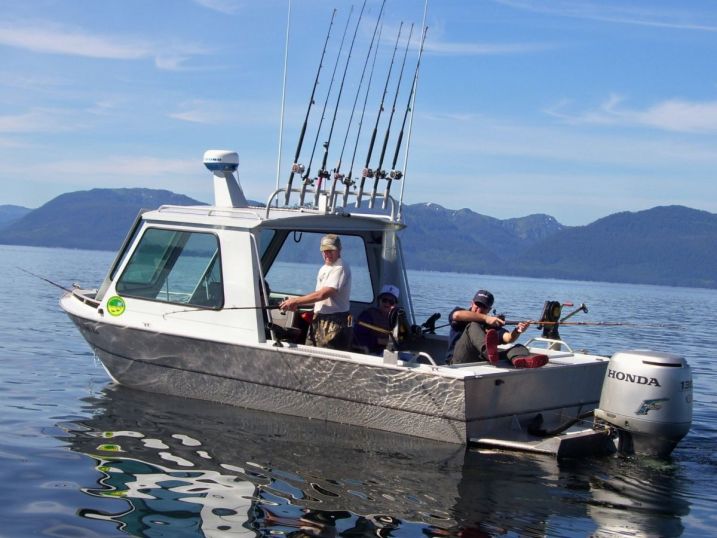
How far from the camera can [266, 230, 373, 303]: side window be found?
1126 cm

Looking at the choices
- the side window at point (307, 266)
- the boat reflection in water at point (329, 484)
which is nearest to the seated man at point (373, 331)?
the side window at point (307, 266)

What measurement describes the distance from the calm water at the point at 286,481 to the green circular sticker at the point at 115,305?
37.4 inches

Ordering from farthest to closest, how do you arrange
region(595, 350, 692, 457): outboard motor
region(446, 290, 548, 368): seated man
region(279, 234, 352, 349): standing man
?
region(279, 234, 352, 349): standing man
region(446, 290, 548, 368): seated man
region(595, 350, 692, 457): outboard motor

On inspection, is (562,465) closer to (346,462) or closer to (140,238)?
(346,462)

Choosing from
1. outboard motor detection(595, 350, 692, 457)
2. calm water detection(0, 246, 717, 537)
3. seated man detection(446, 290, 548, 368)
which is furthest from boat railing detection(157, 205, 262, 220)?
outboard motor detection(595, 350, 692, 457)

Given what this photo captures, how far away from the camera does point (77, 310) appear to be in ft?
36.3

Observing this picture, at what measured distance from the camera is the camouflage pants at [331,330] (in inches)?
383

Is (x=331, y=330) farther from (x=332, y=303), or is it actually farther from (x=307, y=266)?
(x=307, y=266)

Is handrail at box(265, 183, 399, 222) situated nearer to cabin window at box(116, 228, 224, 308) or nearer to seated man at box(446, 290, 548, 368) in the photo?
cabin window at box(116, 228, 224, 308)

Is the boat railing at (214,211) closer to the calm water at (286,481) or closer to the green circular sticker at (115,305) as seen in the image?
the green circular sticker at (115,305)

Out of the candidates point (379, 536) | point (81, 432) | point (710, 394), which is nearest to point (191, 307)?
point (81, 432)

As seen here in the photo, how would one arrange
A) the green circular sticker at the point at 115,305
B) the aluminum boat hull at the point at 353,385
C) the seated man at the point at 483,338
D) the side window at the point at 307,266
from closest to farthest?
1. the aluminum boat hull at the point at 353,385
2. the seated man at the point at 483,338
3. the green circular sticker at the point at 115,305
4. the side window at the point at 307,266

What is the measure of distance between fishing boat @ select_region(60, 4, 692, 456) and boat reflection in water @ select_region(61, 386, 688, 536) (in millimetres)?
277

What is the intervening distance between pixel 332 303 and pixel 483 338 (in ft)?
5.07
